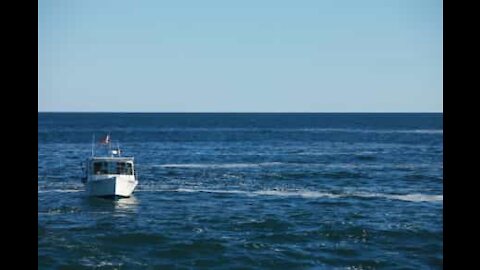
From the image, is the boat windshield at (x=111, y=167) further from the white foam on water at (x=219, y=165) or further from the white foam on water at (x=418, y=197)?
the white foam on water at (x=219, y=165)

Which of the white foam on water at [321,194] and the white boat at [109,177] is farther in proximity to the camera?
the white foam on water at [321,194]

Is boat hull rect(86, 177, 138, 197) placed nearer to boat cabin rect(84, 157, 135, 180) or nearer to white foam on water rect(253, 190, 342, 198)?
boat cabin rect(84, 157, 135, 180)

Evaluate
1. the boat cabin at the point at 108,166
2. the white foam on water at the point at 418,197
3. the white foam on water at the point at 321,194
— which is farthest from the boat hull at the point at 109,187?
the white foam on water at the point at 418,197

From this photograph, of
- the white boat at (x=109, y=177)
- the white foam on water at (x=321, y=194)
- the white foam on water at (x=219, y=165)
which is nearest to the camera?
the white boat at (x=109, y=177)

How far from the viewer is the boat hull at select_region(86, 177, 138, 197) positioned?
4144cm

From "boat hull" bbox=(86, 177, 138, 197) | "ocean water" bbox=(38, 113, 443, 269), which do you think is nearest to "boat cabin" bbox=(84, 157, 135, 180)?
"boat hull" bbox=(86, 177, 138, 197)

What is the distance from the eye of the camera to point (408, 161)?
2768 inches

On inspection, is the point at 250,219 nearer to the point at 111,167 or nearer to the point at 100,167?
the point at 111,167

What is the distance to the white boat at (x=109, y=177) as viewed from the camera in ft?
136

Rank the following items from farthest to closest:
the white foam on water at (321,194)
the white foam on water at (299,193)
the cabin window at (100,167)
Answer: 1. the white foam on water at (299,193)
2. the cabin window at (100,167)
3. the white foam on water at (321,194)

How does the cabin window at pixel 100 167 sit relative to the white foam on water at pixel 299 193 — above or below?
above
